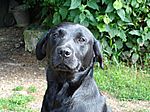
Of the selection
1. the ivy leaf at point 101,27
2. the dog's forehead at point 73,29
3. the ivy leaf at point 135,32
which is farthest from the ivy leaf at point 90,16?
the dog's forehead at point 73,29

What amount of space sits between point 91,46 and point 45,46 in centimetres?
42

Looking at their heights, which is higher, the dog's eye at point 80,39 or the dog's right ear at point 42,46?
the dog's eye at point 80,39

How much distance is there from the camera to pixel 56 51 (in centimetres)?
379

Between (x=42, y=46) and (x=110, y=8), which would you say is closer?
(x=42, y=46)

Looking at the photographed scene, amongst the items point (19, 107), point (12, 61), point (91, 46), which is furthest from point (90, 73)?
point (12, 61)

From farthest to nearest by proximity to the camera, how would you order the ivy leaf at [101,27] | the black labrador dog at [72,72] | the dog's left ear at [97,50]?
1. the ivy leaf at [101,27]
2. the dog's left ear at [97,50]
3. the black labrador dog at [72,72]

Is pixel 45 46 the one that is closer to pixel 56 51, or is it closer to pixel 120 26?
pixel 56 51

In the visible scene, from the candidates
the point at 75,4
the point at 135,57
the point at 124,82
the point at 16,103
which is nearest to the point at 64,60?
the point at 16,103

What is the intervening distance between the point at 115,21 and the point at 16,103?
2097 mm

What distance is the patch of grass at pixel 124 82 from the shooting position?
6348mm

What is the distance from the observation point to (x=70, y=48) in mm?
3760

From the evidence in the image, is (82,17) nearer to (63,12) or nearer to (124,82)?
(63,12)

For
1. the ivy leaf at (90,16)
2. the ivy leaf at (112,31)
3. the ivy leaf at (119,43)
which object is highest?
the ivy leaf at (90,16)

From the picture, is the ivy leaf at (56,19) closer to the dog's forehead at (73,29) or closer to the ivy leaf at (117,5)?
the ivy leaf at (117,5)
